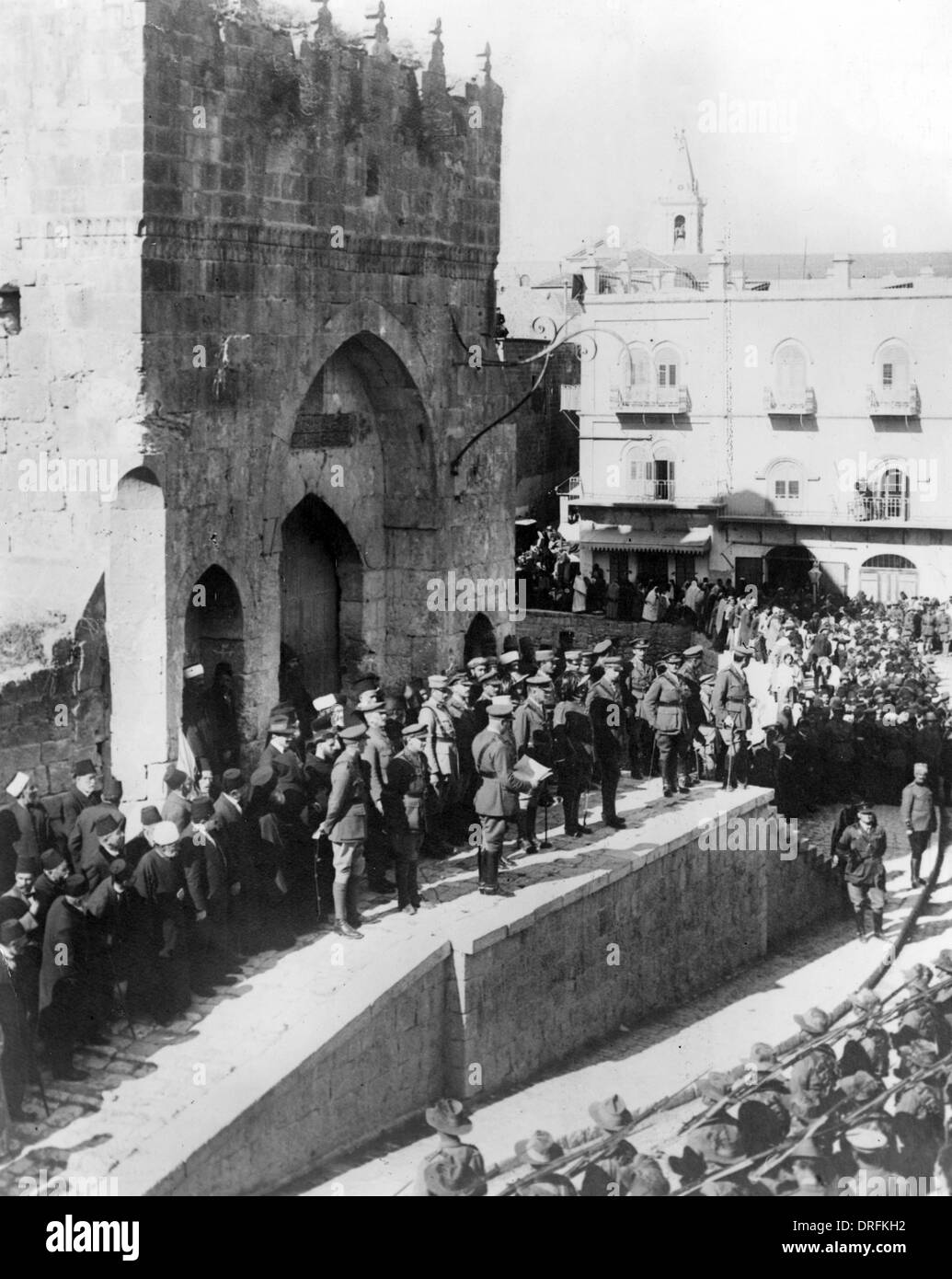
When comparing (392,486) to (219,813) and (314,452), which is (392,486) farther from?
(219,813)

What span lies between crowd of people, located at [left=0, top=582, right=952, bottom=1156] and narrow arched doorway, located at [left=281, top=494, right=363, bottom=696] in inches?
13.5

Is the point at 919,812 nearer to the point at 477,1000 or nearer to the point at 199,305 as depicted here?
the point at 477,1000

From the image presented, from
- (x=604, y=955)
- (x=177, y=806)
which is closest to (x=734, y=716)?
(x=604, y=955)

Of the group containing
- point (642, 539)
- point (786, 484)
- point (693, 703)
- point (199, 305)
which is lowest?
point (693, 703)

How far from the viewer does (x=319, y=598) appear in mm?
20641

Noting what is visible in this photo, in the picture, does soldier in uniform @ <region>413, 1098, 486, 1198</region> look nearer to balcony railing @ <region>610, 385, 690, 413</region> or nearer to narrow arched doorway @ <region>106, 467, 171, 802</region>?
narrow arched doorway @ <region>106, 467, 171, 802</region>

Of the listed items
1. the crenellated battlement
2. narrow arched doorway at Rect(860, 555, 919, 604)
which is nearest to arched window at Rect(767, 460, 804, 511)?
narrow arched doorway at Rect(860, 555, 919, 604)

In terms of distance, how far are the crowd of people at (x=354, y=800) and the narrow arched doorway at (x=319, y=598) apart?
34cm

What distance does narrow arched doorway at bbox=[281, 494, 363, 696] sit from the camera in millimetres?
19984

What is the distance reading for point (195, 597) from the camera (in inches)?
675

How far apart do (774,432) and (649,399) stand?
9.77ft

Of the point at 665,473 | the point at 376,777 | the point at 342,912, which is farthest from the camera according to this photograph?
the point at 665,473

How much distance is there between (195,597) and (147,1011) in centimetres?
518
